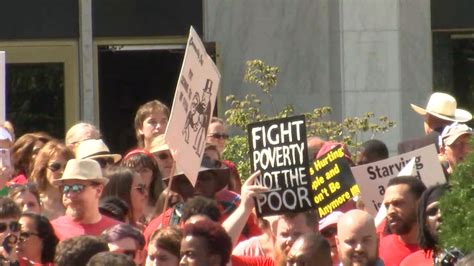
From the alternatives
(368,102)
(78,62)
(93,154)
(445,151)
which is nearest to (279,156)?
(445,151)

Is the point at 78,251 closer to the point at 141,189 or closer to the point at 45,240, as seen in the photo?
the point at 45,240

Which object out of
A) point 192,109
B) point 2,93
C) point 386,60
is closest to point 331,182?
point 192,109

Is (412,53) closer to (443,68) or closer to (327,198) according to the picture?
(443,68)

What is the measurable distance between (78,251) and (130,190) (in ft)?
7.61

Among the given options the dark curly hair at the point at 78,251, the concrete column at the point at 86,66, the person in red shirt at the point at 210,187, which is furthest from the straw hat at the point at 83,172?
the concrete column at the point at 86,66

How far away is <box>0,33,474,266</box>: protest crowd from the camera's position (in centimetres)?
899

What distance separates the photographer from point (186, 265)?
8.63 meters

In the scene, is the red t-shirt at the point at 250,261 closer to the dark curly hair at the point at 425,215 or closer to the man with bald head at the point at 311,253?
the man with bald head at the point at 311,253

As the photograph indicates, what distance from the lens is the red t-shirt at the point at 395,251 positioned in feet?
31.8

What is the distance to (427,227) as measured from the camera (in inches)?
356

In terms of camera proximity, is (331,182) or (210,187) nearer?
(331,182)

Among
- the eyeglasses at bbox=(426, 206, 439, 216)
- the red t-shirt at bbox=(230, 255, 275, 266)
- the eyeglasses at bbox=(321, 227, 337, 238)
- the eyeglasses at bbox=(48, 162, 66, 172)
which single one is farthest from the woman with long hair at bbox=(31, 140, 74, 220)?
the eyeglasses at bbox=(426, 206, 439, 216)

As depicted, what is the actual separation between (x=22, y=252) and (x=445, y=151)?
127 inches

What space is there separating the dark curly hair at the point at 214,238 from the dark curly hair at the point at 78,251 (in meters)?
0.48
